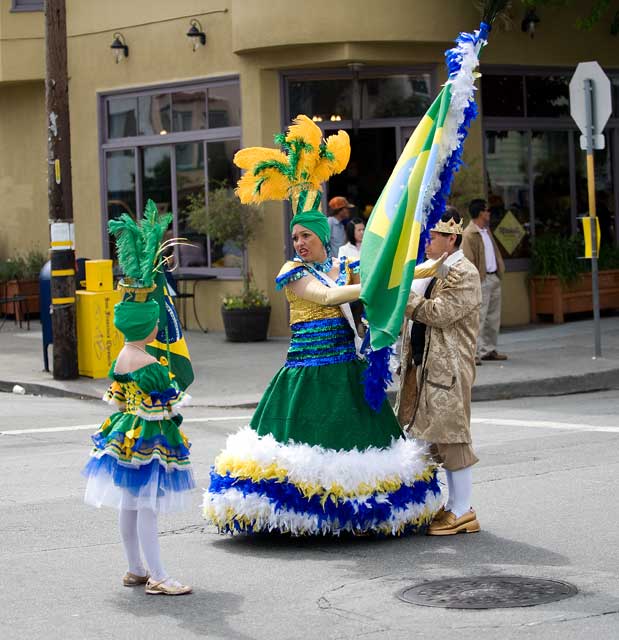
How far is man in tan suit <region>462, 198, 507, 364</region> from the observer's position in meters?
15.4

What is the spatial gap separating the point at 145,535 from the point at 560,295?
45.5 feet

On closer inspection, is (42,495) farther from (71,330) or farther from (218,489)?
(71,330)

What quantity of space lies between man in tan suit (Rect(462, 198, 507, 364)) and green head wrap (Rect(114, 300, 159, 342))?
30.0ft

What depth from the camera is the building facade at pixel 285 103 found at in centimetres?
1833

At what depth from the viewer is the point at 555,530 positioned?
7.62 meters

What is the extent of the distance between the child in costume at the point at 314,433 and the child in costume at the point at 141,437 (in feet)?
2.93

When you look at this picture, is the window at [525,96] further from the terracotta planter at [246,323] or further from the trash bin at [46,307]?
the trash bin at [46,307]

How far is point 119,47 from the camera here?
20.4 meters

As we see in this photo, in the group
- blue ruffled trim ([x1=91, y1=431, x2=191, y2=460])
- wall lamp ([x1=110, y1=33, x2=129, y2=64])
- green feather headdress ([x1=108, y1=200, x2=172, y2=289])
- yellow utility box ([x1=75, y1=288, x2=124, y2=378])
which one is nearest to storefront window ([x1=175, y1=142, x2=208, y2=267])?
wall lamp ([x1=110, y1=33, x2=129, y2=64])

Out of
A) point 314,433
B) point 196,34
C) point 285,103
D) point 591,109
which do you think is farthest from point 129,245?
point 196,34

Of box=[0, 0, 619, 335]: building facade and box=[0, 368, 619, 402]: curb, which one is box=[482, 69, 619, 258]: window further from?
box=[0, 368, 619, 402]: curb

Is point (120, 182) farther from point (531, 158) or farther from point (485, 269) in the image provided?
point (485, 269)

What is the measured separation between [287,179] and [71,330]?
27.2 ft

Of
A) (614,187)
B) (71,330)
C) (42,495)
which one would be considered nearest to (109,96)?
(71,330)
